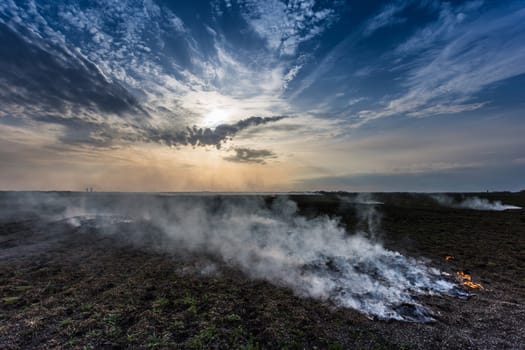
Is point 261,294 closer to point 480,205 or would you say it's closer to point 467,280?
point 467,280

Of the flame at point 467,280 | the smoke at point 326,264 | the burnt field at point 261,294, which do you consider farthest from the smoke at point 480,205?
the flame at point 467,280

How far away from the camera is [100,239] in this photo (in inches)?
922

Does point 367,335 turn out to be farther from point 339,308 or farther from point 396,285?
point 396,285

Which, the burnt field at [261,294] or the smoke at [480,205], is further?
the smoke at [480,205]

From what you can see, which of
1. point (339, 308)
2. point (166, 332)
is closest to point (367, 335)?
point (339, 308)

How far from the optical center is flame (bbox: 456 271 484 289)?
41.9 feet

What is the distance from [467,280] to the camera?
44.9 feet

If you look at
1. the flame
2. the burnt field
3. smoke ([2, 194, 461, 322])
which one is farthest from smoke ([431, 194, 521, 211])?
the flame

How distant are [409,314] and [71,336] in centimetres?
1386

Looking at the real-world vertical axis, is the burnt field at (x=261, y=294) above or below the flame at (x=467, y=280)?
above

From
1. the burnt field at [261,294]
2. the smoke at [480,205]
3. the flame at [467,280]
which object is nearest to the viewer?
the burnt field at [261,294]

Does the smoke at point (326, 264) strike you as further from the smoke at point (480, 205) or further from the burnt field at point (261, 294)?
the smoke at point (480, 205)

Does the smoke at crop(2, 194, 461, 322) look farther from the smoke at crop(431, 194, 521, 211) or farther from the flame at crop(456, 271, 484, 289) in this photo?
the smoke at crop(431, 194, 521, 211)

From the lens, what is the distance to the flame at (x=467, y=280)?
12773 mm
